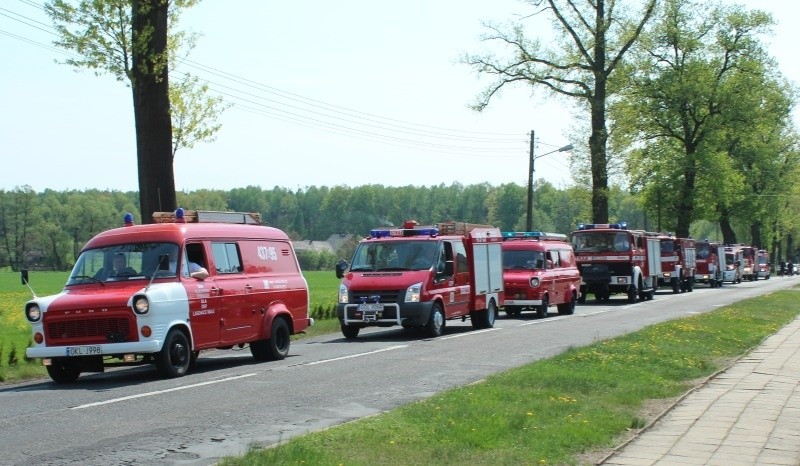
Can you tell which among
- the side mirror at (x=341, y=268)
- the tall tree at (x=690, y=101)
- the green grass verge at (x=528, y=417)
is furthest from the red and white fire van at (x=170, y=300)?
the tall tree at (x=690, y=101)

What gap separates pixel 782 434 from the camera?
32.8ft

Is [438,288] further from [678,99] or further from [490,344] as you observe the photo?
[678,99]

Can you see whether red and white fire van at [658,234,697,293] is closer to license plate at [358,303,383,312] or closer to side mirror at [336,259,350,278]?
side mirror at [336,259,350,278]

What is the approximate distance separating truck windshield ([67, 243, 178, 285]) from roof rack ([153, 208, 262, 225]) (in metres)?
1.00

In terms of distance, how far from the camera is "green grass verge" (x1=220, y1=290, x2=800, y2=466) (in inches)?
337

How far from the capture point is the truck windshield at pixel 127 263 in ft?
51.0

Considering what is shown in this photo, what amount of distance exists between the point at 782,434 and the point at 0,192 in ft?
408

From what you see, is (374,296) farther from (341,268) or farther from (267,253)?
(267,253)

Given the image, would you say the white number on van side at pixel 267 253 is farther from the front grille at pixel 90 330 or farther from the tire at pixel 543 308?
the tire at pixel 543 308

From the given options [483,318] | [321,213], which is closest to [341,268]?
[483,318]

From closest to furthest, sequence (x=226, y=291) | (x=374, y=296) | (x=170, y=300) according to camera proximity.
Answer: (x=170, y=300), (x=226, y=291), (x=374, y=296)

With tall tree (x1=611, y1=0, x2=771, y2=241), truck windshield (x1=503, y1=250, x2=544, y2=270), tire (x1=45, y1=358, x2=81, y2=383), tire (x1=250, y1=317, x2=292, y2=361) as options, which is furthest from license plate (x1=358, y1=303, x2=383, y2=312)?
tall tree (x1=611, y1=0, x2=771, y2=241)

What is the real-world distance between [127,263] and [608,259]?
26.7 metres

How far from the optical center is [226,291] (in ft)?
54.1
